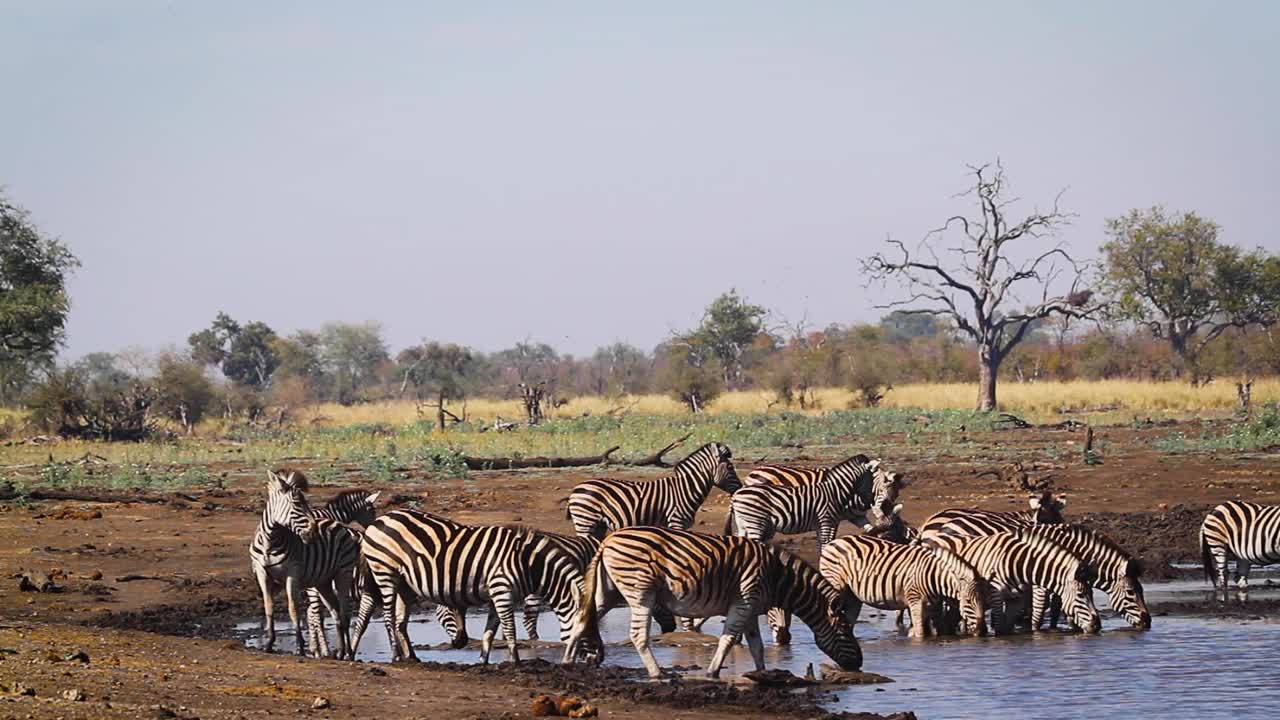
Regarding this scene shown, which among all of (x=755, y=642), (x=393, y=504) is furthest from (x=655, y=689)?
(x=393, y=504)

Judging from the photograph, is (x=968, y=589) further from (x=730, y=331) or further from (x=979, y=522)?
(x=730, y=331)

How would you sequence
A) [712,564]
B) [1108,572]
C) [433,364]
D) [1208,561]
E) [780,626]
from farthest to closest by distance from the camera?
[433,364], [1208,561], [1108,572], [780,626], [712,564]

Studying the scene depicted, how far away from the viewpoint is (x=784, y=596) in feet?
37.5

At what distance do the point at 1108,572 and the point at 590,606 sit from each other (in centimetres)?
496

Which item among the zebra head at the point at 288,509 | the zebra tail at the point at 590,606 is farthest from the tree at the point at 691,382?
the zebra tail at the point at 590,606

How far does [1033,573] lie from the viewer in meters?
13.4

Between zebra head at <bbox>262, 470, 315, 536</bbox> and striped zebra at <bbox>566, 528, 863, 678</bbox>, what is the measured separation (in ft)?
7.15

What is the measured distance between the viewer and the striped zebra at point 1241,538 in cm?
1538

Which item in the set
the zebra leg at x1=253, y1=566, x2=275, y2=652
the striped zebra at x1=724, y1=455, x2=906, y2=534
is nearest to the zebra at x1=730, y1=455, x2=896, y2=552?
the striped zebra at x1=724, y1=455, x2=906, y2=534

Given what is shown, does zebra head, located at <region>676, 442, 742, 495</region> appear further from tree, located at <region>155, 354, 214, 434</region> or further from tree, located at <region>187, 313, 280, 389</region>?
tree, located at <region>187, 313, 280, 389</region>

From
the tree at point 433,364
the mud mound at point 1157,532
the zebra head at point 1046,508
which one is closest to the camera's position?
the zebra head at point 1046,508

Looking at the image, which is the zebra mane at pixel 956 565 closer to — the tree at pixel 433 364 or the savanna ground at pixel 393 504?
the savanna ground at pixel 393 504

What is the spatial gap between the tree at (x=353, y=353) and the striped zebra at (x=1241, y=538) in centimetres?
7638

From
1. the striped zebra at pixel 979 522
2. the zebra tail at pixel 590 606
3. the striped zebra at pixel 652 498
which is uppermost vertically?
the striped zebra at pixel 652 498
